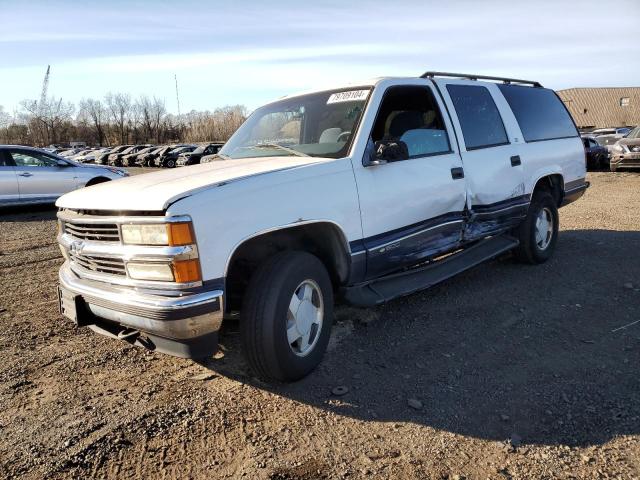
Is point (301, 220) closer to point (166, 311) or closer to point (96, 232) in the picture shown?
point (166, 311)

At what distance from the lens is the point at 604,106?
62.8 meters

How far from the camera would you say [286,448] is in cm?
267

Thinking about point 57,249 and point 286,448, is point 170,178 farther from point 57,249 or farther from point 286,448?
point 57,249

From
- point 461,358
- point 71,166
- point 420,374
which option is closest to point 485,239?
point 461,358

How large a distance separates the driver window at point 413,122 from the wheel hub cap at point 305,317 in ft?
4.88

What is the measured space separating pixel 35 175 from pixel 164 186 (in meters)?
10.0

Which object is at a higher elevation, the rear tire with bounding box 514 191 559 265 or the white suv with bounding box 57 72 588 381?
the white suv with bounding box 57 72 588 381

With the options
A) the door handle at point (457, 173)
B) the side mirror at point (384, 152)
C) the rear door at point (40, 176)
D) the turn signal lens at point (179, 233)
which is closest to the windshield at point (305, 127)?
the side mirror at point (384, 152)

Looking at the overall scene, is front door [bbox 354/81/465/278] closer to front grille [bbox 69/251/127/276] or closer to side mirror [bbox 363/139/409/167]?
side mirror [bbox 363/139/409/167]

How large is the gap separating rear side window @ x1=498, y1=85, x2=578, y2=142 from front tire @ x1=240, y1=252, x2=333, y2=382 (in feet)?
11.4

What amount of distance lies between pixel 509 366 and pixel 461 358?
33cm

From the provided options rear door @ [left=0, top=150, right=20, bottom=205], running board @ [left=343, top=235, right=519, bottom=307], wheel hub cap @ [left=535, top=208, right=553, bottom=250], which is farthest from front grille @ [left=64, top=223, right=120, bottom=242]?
rear door @ [left=0, top=150, right=20, bottom=205]

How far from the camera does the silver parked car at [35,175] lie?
36.6 ft

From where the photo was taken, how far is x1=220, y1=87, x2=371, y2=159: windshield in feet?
12.7
